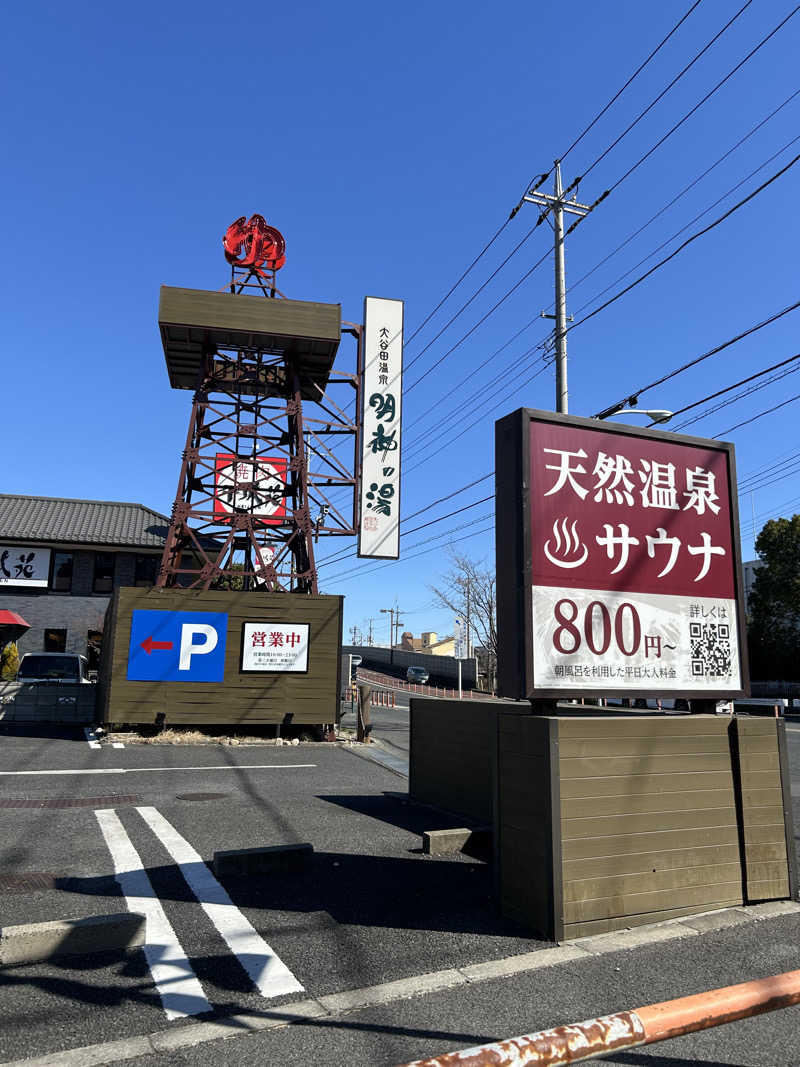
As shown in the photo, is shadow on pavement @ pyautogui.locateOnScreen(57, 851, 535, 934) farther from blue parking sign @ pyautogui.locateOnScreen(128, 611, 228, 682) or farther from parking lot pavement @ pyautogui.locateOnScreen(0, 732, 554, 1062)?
blue parking sign @ pyautogui.locateOnScreen(128, 611, 228, 682)

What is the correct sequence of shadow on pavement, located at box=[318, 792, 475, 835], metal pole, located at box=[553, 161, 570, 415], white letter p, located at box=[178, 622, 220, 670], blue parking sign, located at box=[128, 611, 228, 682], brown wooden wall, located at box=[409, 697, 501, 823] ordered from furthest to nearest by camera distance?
white letter p, located at box=[178, 622, 220, 670], blue parking sign, located at box=[128, 611, 228, 682], metal pole, located at box=[553, 161, 570, 415], shadow on pavement, located at box=[318, 792, 475, 835], brown wooden wall, located at box=[409, 697, 501, 823]

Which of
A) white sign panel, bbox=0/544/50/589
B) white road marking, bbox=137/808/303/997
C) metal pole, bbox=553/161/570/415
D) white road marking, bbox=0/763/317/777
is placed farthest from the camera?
white sign panel, bbox=0/544/50/589

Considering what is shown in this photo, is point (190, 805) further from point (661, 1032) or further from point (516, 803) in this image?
point (661, 1032)

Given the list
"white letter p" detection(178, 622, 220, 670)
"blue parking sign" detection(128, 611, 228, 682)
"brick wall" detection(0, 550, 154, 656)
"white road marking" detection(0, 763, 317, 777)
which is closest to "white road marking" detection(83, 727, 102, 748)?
"blue parking sign" detection(128, 611, 228, 682)

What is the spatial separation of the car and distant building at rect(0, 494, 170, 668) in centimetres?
795

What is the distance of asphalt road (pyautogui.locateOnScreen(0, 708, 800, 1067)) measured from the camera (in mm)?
3895

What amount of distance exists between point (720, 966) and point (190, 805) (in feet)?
24.9

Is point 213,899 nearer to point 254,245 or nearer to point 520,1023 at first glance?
point 520,1023

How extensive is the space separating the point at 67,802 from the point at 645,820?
8.27m

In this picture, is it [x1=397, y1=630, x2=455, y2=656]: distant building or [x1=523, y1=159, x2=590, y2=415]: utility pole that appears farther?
[x1=397, y1=630, x2=455, y2=656]: distant building

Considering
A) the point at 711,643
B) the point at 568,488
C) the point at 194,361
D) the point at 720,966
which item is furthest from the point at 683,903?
the point at 194,361

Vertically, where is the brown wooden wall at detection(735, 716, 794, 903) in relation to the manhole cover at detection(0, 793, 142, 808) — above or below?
above

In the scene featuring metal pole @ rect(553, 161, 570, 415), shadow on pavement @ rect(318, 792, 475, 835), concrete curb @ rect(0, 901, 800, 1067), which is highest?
metal pole @ rect(553, 161, 570, 415)

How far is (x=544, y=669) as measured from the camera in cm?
586
